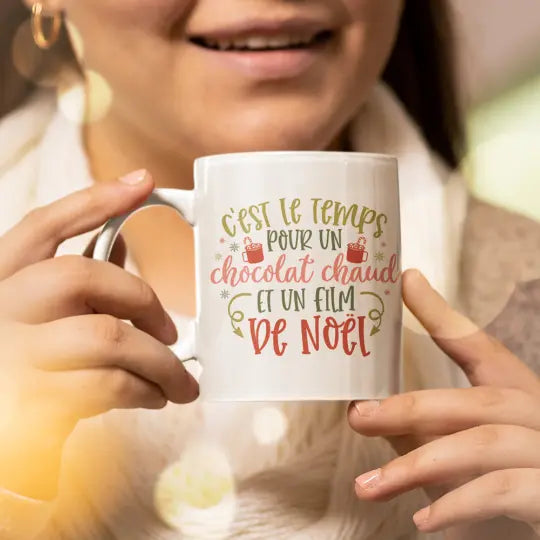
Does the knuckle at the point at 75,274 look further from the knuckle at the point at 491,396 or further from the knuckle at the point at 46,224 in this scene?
the knuckle at the point at 491,396

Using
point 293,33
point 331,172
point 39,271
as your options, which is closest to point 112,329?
point 39,271

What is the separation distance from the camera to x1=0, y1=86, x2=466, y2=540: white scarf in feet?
2.19

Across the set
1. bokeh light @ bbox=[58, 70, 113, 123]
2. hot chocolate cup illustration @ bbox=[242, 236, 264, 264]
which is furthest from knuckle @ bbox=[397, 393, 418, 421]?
bokeh light @ bbox=[58, 70, 113, 123]

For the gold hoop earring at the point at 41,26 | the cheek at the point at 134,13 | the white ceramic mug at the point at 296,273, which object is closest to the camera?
the white ceramic mug at the point at 296,273

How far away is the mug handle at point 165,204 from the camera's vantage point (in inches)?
20.8

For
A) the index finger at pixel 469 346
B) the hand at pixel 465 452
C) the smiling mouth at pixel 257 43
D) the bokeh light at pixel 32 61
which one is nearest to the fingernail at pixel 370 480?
the hand at pixel 465 452

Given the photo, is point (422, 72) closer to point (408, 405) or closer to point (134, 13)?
point (134, 13)

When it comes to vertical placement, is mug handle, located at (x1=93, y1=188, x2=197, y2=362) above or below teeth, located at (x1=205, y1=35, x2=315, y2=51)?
below

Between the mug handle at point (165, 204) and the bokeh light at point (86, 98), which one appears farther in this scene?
the bokeh light at point (86, 98)

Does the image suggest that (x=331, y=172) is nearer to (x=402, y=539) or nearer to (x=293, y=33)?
(x=293, y=33)

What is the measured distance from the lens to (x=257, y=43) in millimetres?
687

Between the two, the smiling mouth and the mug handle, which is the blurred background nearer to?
the smiling mouth

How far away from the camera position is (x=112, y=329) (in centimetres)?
53

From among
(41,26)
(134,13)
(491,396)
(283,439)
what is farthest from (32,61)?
(491,396)
